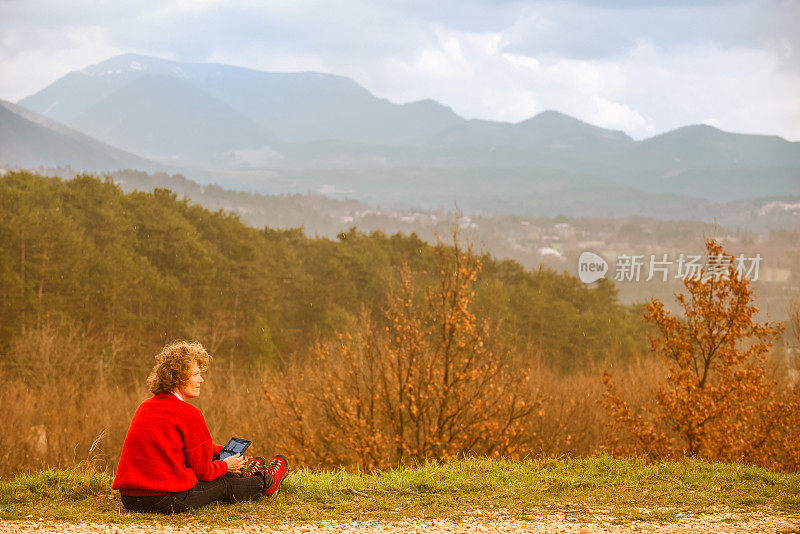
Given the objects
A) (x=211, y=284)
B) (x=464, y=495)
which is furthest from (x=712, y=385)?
(x=211, y=284)

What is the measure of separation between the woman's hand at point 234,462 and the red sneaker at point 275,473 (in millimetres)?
391

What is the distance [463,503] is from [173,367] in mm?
3624

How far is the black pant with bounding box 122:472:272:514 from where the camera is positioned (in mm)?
7523

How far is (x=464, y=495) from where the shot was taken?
29.8 ft

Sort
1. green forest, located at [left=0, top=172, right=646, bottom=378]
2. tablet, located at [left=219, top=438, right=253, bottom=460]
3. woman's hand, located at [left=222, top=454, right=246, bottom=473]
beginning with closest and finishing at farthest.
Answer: woman's hand, located at [left=222, top=454, right=246, bottom=473] → tablet, located at [left=219, top=438, right=253, bottom=460] → green forest, located at [left=0, top=172, right=646, bottom=378]

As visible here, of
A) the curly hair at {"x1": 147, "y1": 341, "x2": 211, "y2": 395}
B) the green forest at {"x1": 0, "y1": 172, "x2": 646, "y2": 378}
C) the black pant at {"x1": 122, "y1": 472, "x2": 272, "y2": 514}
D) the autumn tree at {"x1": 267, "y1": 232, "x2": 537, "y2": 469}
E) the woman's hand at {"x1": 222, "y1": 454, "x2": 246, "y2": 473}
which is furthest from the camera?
the green forest at {"x1": 0, "y1": 172, "x2": 646, "y2": 378}

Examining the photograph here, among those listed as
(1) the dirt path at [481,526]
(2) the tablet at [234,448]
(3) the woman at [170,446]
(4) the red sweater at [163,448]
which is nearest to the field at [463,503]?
(1) the dirt path at [481,526]

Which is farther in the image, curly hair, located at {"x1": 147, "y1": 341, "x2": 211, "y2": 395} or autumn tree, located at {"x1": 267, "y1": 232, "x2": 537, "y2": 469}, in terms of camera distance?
autumn tree, located at {"x1": 267, "y1": 232, "x2": 537, "y2": 469}

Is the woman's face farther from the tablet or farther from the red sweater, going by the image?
the tablet

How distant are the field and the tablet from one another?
1.73ft

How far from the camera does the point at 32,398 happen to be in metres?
35.9

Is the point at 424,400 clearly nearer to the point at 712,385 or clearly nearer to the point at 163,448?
the point at 712,385

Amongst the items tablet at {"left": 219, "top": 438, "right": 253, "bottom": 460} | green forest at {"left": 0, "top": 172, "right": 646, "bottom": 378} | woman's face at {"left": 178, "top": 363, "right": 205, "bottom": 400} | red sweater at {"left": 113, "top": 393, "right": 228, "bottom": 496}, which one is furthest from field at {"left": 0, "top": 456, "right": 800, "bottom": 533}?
green forest at {"left": 0, "top": 172, "right": 646, "bottom": 378}

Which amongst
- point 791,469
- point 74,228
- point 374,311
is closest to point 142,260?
point 74,228
